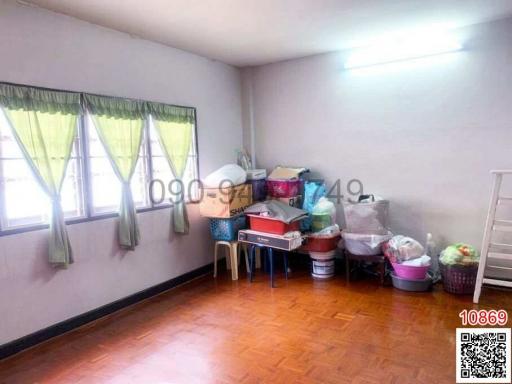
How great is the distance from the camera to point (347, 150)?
15.0 feet

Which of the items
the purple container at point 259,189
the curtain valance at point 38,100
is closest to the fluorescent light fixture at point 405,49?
the purple container at point 259,189

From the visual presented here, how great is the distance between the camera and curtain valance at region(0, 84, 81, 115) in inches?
107

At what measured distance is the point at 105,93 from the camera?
3430 millimetres

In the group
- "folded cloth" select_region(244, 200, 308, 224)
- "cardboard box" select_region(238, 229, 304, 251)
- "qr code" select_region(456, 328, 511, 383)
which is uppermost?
"folded cloth" select_region(244, 200, 308, 224)

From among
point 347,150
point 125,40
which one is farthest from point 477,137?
point 125,40

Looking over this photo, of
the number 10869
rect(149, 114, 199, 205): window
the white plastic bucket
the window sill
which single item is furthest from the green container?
the window sill

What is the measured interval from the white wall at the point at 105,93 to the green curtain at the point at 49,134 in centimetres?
11

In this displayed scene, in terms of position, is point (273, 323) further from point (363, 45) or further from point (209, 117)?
point (363, 45)

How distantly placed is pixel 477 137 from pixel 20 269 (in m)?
4.44

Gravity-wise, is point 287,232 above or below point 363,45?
below

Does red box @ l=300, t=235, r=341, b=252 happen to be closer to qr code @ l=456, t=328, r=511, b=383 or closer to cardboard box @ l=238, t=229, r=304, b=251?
cardboard box @ l=238, t=229, r=304, b=251

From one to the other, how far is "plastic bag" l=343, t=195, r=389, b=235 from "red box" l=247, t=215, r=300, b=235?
654mm

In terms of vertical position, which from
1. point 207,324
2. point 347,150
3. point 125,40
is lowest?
point 207,324

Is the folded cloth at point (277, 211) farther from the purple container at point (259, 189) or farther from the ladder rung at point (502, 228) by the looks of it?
the ladder rung at point (502, 228)
